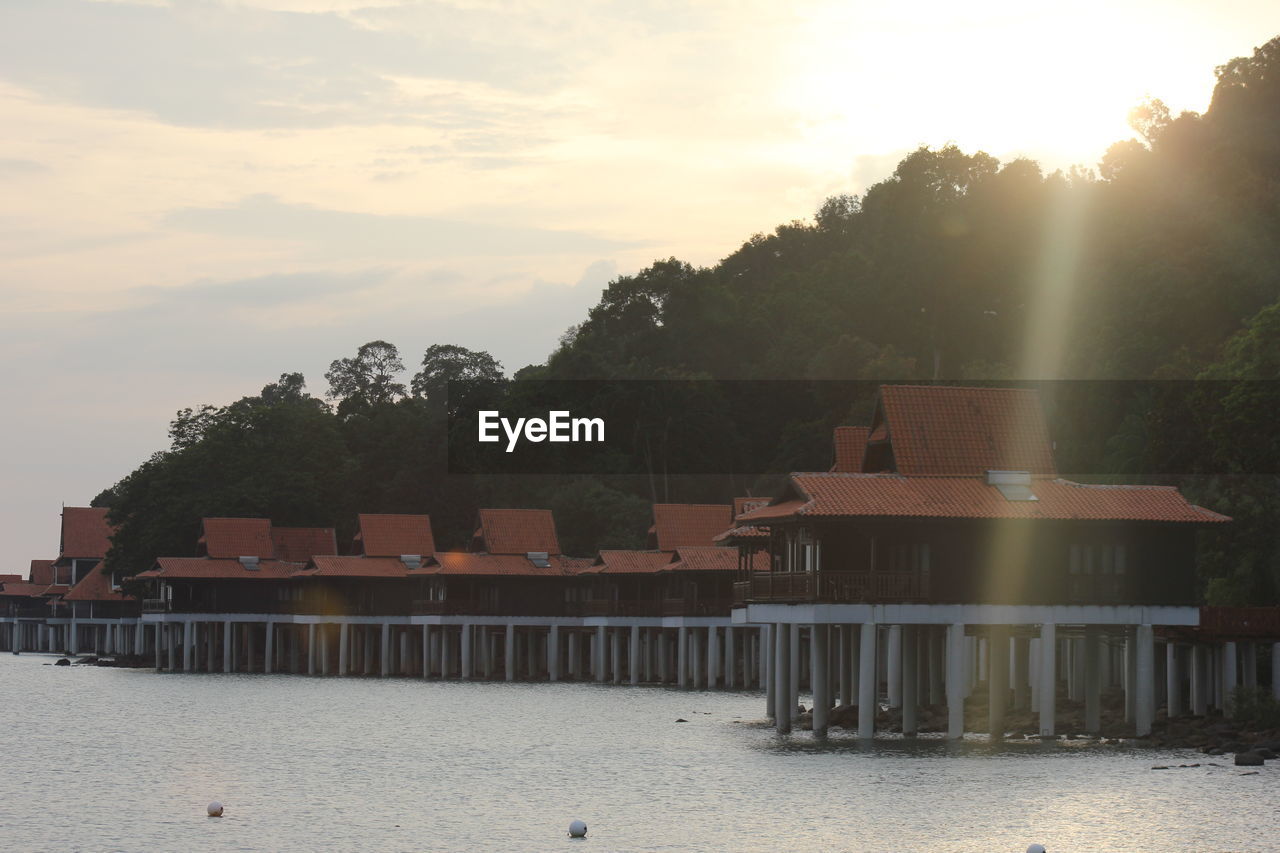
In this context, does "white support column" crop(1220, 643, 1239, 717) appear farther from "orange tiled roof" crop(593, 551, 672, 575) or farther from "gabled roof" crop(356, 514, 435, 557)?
"gabled roof" crop(356, 514, 435, 557)

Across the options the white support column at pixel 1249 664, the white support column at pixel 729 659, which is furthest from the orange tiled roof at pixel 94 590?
the white support column at pixel 1249 664

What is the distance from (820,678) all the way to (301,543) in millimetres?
75587

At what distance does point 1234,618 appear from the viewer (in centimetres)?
5203

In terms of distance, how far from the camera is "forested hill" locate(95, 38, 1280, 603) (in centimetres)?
7269

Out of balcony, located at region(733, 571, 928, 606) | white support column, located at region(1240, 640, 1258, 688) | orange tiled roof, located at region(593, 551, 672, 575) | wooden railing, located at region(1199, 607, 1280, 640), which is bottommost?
white support column, located at region(1240, 640, 1258, 688)

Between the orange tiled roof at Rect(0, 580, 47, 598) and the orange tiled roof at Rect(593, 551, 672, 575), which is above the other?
the orange tiled roof at Rect(593, 551, 672, 575)

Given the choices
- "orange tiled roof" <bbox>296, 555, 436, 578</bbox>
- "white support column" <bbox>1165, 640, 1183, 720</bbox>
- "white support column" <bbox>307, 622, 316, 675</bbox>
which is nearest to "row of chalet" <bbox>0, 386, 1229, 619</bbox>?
"white support column" <bbox>1165, 640, 1183, 720</bbox>

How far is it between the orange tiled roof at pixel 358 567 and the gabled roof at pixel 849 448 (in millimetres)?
45591

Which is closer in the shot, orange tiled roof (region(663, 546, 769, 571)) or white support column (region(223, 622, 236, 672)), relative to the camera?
orange tiled roof (region(663, 546, 769, 571))

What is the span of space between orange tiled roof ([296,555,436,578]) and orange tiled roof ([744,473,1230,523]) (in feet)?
185

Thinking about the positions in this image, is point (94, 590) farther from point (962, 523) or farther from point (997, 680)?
point (962, 523)

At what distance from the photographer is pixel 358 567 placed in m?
109

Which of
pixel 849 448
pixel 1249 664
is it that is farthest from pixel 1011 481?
pixel 849 448

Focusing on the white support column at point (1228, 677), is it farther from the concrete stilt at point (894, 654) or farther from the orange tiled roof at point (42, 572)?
the orange tiled roof at point (42, 572)
